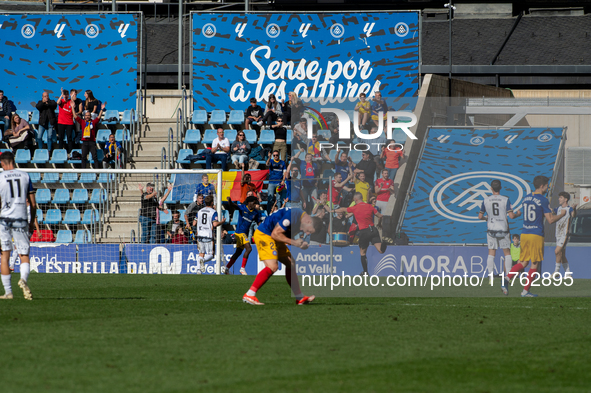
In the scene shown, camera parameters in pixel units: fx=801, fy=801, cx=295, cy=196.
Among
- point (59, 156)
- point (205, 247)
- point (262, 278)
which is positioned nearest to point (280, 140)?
point (205, 247)

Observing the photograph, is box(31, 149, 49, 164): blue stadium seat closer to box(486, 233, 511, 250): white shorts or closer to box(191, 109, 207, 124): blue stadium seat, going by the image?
box(191, 109, 207, 124): blue stadium seat

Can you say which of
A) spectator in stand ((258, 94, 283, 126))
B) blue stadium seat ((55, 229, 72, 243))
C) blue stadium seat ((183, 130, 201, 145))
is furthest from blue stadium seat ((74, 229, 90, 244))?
spectator in stand ((258, 94, 283, 126))

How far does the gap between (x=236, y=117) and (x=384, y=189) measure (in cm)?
1238

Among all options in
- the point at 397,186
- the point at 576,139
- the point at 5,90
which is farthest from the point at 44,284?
the point at 5,90

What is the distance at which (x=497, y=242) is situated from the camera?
13305 mm

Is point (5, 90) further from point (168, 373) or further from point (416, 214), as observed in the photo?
point (168, 373)

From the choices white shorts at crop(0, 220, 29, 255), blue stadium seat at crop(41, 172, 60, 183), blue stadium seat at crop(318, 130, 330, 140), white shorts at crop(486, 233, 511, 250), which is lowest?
white shorts at crop(486, 233, 511, 250)

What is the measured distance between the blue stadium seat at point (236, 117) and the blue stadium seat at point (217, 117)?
23 cm

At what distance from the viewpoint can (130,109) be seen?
26.0 metres

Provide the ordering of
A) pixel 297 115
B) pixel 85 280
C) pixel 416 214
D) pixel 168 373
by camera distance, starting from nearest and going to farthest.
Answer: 1. pixel 168 373
2. pixel 297 115
3. pixel 416 214
4. pixel 85 280

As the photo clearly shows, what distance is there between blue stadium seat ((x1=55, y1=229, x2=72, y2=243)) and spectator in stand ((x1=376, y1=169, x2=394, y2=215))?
33.7 ft

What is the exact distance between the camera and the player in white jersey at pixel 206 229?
62.2 feet

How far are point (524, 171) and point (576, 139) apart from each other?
1052mm

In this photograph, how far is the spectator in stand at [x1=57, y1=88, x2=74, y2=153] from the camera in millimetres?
23922
